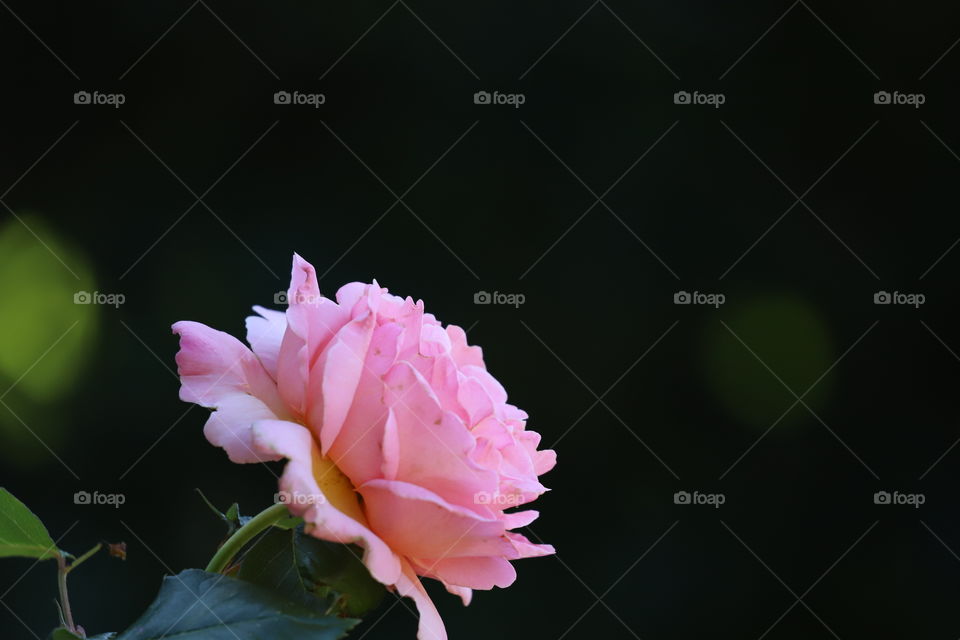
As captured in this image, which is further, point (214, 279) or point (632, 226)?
point (632, 226)

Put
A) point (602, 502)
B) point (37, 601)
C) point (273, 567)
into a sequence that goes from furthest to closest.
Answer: point (602, 502)
point (37, 601)
point (273, 567)

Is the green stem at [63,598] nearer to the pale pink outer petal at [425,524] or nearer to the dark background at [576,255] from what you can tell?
the pale pink outer petal at [425,524]

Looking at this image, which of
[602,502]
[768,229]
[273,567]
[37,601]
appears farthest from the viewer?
[768,229]

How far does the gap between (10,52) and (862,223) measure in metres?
1.27

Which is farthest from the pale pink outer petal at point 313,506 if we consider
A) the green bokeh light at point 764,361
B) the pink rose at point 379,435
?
the green bokeh light at point 764,361

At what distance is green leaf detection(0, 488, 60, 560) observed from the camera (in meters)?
0.29

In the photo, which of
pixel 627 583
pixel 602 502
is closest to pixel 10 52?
pixel 602 502

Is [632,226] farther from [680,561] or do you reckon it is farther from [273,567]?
[273,567]

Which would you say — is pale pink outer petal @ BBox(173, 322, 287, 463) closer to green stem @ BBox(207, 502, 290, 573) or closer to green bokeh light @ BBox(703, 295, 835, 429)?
green stem @ BBox(207, 502, 290, 573)

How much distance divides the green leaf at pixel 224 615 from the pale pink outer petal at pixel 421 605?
1.2 inches

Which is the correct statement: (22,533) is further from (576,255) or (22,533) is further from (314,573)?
(576,255)

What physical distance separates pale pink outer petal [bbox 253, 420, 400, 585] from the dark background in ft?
3.10

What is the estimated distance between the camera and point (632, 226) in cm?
139

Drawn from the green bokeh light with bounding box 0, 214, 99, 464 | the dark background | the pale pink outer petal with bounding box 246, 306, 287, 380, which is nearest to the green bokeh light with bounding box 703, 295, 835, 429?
the dark background
